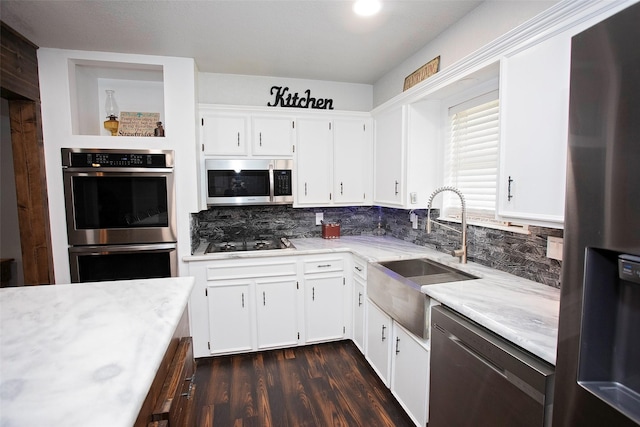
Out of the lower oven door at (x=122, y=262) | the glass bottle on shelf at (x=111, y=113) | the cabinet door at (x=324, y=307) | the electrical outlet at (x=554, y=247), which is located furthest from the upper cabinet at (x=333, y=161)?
the electrical outlet at (x=554, y=247)

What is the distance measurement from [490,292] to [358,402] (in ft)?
3.91

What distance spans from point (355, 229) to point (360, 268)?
0.92 metres

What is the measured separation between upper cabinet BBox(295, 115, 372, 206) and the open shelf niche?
133 cm

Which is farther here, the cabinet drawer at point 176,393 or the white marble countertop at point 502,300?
the white marble countertop at point 502,300

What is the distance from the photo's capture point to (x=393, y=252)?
99.0 inches

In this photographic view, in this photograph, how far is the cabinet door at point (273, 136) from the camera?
2850mm

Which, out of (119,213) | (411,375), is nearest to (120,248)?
(119,213)

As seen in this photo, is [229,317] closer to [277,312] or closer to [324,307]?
[277,312]

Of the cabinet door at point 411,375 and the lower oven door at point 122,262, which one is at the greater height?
the lower oven door at point 122,262

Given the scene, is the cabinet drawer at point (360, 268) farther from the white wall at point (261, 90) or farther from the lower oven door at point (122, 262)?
the white wall at point (261, 90)

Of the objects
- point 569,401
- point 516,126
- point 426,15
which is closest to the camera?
point 569,401

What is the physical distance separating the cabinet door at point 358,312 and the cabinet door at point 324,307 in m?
0.13

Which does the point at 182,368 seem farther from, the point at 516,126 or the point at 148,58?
the point at 148,58

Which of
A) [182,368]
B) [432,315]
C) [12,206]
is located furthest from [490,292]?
[12,206]
